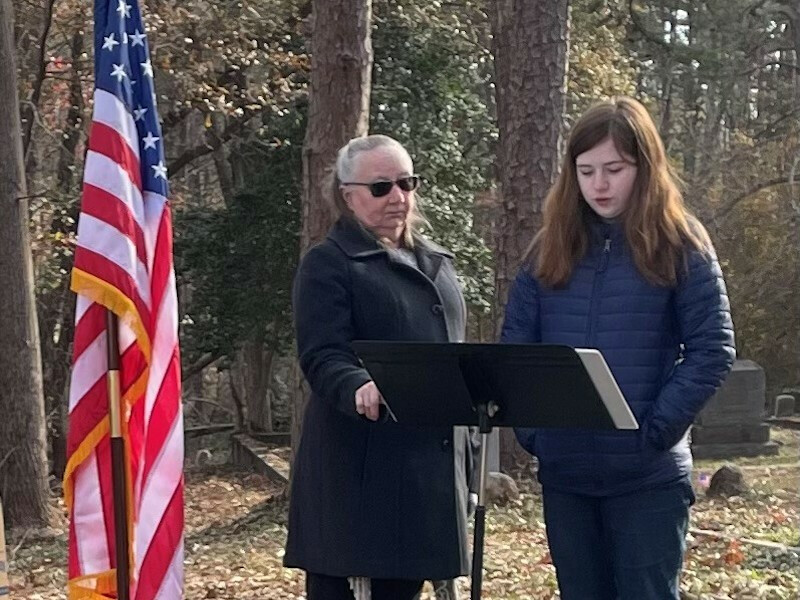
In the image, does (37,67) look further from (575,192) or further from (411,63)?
(575,192)

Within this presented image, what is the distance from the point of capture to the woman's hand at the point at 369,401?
3.82 m

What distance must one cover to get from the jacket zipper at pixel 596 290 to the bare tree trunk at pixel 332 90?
503 cm

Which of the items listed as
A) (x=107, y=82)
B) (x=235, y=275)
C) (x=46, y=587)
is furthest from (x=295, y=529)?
(x=235, y=275)

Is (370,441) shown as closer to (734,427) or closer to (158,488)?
(158,488)

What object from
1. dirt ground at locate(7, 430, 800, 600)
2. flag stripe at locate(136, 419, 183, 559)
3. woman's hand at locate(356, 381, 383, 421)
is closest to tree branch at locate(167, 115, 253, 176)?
dirt ground at locate(7, 430, 800, 600)

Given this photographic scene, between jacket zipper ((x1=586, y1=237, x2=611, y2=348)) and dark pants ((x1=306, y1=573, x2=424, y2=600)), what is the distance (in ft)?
3.20

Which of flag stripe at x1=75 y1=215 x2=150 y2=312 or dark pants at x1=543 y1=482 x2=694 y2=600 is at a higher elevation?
flag stripe at x1=75 y1=215 x2=150 y2=312

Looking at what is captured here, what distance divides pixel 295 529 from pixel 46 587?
5.50 meters

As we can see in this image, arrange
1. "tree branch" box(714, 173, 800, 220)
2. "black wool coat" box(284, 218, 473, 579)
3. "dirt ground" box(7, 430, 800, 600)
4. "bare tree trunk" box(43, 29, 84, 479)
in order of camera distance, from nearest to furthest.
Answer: "black wool coat" box(284, 218, 473, 579) < "dirt ground" box(7, 430, 800, 600) < "bare tree trunk" box(43, 29, 84, 479) < "tree branch" box(714, 173, 800, 220)

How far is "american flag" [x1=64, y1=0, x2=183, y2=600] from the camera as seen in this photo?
4.63 metres

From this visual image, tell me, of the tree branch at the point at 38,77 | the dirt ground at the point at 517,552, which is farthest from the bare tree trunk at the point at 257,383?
the dirt ground at the point at 517,552

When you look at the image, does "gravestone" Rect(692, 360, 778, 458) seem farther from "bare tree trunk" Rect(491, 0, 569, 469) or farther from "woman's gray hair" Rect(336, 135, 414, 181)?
"woman's gray hair" Rect(336, 135, 414, 181)

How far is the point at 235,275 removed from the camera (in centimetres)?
1622

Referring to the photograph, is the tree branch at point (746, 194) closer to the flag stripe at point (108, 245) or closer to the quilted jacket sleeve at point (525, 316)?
the flag stripe at point (108, 245)
